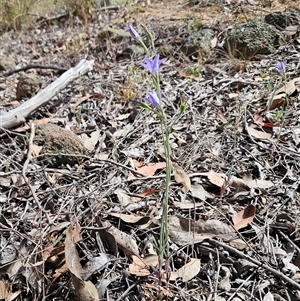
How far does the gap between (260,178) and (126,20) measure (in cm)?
307

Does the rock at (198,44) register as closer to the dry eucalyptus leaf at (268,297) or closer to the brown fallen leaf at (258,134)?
the brown fallen leaf at (258,134)

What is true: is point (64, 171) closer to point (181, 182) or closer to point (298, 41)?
point (181, 182)

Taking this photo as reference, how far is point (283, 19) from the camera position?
3297 mm

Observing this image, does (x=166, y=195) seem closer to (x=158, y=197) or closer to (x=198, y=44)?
(x=158, y=197)

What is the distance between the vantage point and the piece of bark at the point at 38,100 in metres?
2.45

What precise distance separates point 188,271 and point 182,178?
0.43 meters

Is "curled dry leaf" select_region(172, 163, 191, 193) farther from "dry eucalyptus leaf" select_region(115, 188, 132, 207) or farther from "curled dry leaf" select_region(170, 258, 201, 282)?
"curled dry leaf" select_region(170, 258, 201, 282)

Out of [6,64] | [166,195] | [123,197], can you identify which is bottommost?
[6,64]

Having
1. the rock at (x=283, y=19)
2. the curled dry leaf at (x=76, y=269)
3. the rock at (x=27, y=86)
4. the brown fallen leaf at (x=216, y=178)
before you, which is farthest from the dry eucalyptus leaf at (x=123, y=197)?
the rock at (x=283, y=19)

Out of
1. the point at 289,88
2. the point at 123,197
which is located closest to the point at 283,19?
the point at 289,88

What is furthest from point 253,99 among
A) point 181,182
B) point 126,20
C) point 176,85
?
point 126,20

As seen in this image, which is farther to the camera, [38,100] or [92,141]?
[38,100]

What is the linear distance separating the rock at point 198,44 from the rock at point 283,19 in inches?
18.4

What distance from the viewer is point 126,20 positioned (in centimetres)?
450
